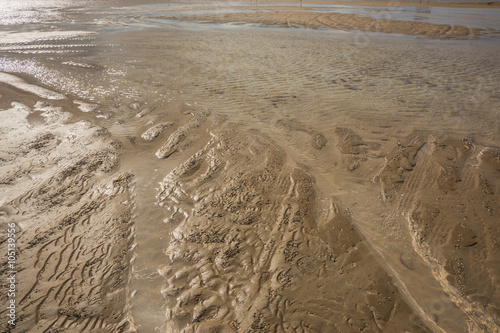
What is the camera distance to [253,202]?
383 centimetres

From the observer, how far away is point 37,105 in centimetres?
666

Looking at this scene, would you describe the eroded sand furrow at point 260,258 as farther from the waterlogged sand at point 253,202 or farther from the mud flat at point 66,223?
the mud flat at point 66,223

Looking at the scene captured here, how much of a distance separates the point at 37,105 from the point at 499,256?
370 inches

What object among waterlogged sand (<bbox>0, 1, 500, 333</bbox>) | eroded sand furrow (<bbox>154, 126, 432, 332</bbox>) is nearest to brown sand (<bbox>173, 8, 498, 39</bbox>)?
waterlogged sand (<bbox>0, 1, 500, 333</bbox>)

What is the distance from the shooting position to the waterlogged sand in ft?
8.61

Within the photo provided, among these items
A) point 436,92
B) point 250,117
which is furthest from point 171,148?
point 436,92

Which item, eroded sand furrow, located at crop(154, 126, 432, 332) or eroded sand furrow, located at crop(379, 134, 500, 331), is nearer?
eroded sand furrow, located at crop(154, 126, 432, 332)

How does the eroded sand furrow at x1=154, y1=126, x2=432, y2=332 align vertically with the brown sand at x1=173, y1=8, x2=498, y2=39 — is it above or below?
below

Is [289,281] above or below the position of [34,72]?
below

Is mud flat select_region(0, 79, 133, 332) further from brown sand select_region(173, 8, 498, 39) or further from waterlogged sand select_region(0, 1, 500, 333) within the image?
brown sand select_region(173, 8, 498, 39)

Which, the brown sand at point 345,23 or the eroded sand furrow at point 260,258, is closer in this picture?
the eroded sand furrow at point 260,258

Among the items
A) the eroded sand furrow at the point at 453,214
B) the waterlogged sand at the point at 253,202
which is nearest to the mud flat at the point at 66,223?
the waterlogged sand at the point at 253,202

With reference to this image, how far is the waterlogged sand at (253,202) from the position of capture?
2.62 meters

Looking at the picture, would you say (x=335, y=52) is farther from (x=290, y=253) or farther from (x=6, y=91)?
(x=6, y=91)
